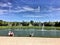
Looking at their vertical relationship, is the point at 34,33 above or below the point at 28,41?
above

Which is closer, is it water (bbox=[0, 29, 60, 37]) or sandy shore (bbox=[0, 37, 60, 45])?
sandy shore (bbox=[0, 37, 60, 45])

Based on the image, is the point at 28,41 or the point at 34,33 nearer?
the point at 28,41

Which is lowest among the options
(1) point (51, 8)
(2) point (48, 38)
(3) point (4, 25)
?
(2) point (48, 38)

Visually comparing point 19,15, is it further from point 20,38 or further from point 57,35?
point 57,35

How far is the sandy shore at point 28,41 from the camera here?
4941mm

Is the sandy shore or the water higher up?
the water

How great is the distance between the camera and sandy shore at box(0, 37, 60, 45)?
16.2 ft

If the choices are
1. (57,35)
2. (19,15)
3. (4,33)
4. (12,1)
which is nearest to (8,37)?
(4,33)

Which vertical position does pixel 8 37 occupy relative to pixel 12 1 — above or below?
below

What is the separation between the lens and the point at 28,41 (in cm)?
510

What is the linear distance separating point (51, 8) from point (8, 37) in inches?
58.4

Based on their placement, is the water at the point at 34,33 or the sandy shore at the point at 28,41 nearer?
the sandy shore at the point at 28,41

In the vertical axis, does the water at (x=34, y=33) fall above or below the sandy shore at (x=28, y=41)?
above

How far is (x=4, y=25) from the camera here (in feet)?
17.9
